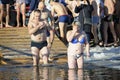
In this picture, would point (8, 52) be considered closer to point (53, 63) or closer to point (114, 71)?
point (53, 63)

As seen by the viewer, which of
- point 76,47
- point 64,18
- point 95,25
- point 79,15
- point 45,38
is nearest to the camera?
point 76,47

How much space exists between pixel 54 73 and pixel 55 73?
34 mm

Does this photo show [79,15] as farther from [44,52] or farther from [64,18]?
[44,52]

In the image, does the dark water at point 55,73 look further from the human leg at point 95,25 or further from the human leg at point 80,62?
the human leg at point 95,25

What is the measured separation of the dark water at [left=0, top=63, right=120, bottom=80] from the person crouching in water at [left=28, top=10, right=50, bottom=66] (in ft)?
1.29

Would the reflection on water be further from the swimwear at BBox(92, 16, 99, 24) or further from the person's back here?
the swimwear at BBox(92, 16, 99, 24)

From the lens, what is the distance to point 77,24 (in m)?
13.2

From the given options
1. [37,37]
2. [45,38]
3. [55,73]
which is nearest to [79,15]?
[45,38]

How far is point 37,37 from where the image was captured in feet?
46.3

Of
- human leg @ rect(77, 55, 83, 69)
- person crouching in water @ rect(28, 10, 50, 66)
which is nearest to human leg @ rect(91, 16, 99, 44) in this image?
person crouching in water @ rect(28, 10, 50, 66)

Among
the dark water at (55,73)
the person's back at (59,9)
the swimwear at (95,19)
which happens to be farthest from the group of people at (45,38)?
the swimwear at (95,19)

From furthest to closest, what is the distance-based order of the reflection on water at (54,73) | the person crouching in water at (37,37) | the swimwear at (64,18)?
the swimwear at (64,18) → the person crouching in water at (37,37) → the reflection on water at (54,73)

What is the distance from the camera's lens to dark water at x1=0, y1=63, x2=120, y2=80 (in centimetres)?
1120

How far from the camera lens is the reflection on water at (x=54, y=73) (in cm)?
1117
